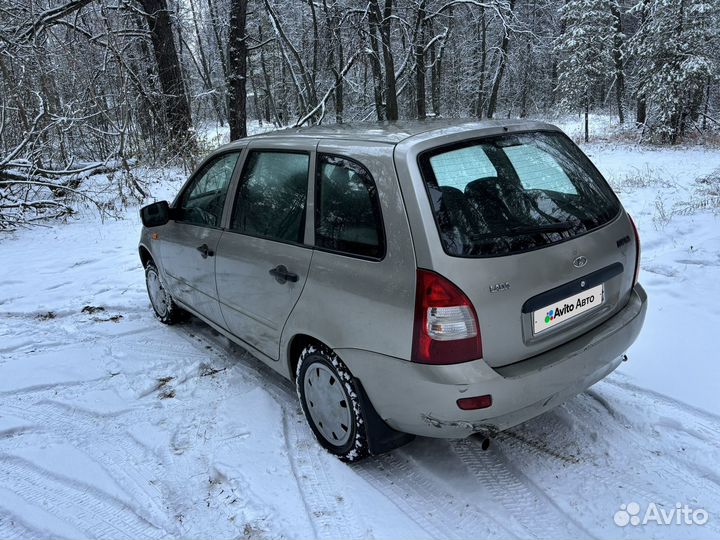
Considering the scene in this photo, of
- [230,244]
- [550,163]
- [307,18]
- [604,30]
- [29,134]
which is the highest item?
[307,18]

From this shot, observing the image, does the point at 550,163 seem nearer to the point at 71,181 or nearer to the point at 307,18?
the point at 71,181

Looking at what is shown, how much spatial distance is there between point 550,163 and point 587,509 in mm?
1843

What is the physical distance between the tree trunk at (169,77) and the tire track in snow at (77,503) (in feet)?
35.9

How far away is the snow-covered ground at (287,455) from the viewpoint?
247 cm

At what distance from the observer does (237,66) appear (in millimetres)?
12359

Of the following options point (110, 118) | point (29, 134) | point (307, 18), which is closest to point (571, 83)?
point (307, 18)

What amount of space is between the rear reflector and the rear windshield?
64 centimetres

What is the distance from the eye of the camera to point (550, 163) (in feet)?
9.57

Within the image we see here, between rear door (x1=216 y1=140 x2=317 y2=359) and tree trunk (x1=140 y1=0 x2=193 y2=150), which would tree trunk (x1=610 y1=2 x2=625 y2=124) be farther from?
rear door (x1=216 y1=140 x2=317 y2=359)

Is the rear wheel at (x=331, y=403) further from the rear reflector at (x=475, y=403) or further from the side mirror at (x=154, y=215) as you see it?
the side mirror at (x=154, y=215)

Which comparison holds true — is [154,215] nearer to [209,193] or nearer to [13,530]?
[209,193]

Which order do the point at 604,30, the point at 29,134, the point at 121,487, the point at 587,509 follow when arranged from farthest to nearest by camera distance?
the point at 604,30 < the point at 29,134 < the point at 121,487 < the point at 587,509

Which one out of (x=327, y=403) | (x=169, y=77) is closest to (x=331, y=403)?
(x=327, y=403)

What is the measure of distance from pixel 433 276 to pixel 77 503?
2.24 meters
